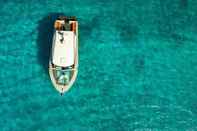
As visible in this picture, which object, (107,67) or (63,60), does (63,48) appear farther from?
(107,67)

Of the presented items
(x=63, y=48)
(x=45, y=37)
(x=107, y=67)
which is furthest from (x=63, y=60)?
(x=107, y=67)

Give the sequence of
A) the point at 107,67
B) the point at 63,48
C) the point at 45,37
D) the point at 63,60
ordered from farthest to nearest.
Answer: the point at 45,37, the point at 107,67, the point at 63,48, the point at 63,60

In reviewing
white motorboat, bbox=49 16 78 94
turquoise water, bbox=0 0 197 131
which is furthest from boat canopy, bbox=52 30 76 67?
turquoise water, bbox=0 0 197 131

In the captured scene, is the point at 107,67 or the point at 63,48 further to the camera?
the point at 107,67

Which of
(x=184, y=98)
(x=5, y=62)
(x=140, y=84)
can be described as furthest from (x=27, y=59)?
(x=184, y=98)

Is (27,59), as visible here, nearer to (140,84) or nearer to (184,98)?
(140,84)

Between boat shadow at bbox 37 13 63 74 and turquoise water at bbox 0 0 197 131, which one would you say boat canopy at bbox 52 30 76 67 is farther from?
turquoise water at bbox 0 0 197 131
